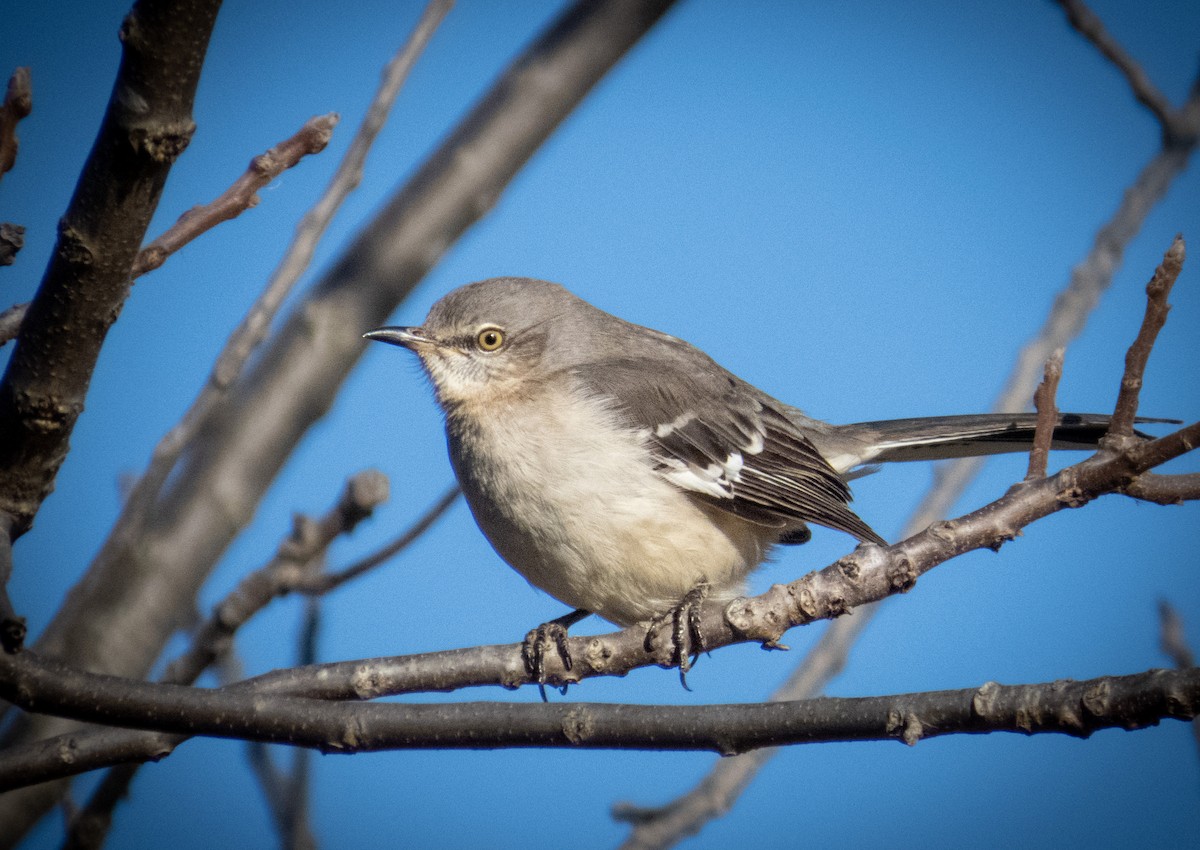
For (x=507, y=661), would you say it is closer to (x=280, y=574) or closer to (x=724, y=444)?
(x=280, y=574)

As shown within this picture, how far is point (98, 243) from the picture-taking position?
222 cm

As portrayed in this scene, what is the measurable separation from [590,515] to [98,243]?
2.39 m

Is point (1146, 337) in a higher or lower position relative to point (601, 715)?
higher

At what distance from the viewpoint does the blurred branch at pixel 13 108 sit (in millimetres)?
2467

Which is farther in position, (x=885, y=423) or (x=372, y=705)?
(x=885, y=423)

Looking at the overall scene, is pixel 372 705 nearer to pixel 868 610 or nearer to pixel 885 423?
pixel 868 610

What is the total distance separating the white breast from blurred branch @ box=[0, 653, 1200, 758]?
1527mm

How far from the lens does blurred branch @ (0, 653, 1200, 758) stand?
2.22 meters

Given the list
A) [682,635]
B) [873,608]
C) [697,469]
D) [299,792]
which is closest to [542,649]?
[682,635]

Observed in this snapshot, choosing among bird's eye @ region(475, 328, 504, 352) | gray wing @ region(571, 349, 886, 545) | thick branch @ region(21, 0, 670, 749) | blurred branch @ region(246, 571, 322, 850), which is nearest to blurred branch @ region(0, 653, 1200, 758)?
blurred branch @ region(246, 571, 322, 850)

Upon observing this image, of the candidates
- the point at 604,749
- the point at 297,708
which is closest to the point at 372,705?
the point at 297,708

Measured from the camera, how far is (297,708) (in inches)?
105

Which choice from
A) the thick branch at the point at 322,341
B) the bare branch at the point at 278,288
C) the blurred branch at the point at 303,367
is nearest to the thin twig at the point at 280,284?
the bare branch at the point at 278,288

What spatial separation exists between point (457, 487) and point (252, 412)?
3.29ft
